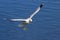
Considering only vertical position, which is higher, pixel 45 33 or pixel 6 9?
pixel 6 9

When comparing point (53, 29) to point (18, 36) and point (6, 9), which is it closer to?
point (18, 36)

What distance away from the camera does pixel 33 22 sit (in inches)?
121

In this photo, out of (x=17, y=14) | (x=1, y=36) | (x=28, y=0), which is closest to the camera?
(x=1, y=36)

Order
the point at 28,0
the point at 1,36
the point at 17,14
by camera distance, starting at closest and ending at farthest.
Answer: the point at 1,36 < the point at 17,14 < the point at 28,0

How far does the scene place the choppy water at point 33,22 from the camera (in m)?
2.97

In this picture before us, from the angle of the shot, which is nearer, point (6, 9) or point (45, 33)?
point (45, 33)

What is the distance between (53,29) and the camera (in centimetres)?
306

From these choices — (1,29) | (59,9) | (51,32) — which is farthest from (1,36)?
(59,9)

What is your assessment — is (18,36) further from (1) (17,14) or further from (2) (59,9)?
(2) (59,9)

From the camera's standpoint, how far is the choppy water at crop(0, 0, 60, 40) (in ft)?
9.76

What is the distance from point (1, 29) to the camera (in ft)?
9.84

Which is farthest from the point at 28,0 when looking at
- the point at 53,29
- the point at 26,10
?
the point at 53,29

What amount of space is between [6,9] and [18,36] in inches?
17.0

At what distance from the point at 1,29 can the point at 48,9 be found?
645mm
